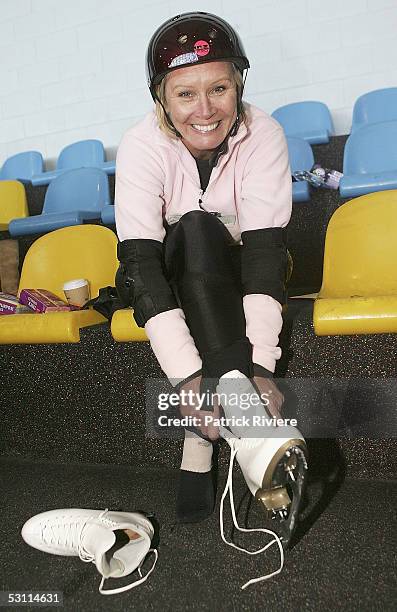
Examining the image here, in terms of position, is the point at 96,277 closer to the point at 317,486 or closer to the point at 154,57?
the point at 154,57

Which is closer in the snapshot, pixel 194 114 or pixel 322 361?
pixel 194 114

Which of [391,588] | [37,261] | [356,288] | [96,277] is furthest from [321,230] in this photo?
[391,588]

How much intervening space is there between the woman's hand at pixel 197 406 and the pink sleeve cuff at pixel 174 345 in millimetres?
20

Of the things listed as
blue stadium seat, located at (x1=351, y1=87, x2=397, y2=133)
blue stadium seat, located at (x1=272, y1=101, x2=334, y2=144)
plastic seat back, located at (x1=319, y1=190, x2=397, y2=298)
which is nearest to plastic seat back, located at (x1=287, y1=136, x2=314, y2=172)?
blue stadium seat, located at (x1=351, y1=87, x2=397, y2=133)

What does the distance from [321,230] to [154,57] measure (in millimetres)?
1115

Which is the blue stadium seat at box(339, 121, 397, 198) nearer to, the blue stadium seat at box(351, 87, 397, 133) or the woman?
the blue stadium seat at box(351, 87, 397, 133)

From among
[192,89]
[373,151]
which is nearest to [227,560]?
[192,89]

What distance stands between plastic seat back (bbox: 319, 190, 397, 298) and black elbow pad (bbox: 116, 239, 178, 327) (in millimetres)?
497

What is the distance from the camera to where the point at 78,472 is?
1.35 metres

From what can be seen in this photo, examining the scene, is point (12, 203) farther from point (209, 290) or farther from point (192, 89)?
point (209, 290)

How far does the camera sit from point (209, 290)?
1.00 metres

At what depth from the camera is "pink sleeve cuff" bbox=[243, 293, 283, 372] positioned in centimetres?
100

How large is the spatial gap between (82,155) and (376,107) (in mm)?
1909

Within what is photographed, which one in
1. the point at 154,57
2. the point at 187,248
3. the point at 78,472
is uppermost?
the point at 154,57
